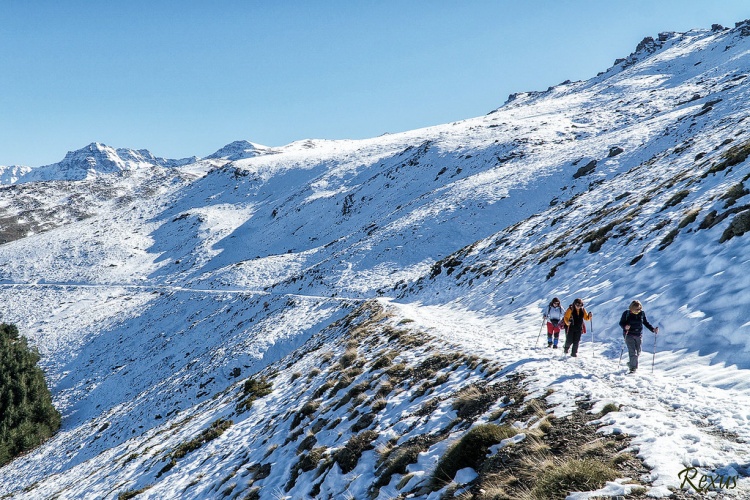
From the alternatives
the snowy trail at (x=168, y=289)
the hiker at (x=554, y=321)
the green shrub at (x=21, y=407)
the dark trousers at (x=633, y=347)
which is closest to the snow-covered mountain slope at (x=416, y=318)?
the snowy trail at (x=168, y=289)

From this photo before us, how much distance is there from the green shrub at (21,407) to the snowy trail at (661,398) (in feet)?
119

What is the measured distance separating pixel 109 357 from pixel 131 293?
22.2 metres

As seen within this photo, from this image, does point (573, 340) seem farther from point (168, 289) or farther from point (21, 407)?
point (168, 289)

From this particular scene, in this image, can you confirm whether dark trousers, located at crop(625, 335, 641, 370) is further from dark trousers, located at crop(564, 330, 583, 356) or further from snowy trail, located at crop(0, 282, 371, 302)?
snowy trail, located at crop(0, 282, 371, 302)

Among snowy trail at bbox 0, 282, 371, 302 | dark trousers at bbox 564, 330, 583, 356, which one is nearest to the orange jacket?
dark trousers at bbox 564, 330, 583, 356

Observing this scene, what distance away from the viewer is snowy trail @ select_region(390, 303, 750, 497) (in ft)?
16.8

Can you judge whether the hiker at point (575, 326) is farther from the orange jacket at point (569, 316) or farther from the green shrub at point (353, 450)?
the green shrub at point (353, 450)

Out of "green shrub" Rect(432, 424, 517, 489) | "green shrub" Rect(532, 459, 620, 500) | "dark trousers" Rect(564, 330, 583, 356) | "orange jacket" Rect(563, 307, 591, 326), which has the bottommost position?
"dark trousers" Rect(564, 330, 583, 356)

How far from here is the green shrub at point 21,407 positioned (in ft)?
96.3

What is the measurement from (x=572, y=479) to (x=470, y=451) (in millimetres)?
1953

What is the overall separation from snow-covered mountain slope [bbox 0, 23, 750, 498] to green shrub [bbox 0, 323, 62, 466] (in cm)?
174

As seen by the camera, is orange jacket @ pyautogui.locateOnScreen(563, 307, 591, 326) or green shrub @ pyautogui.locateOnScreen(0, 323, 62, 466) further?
green shrub @ pyautogui.locateOnScreen(0, 323, 62, 466)

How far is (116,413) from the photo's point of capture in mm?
28844

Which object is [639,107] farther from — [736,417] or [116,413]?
[116,413]
